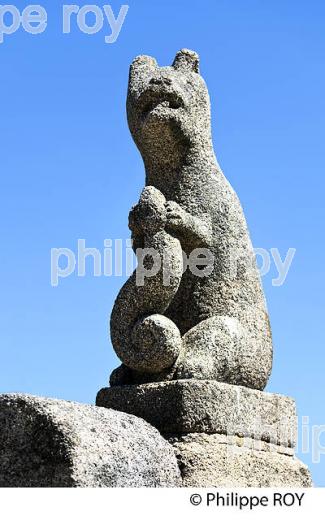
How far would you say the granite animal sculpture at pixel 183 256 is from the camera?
7367mm

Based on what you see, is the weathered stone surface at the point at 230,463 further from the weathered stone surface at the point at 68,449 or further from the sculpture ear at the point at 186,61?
the sculpture ear at the point at 186,61

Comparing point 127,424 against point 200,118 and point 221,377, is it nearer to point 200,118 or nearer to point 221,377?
point 221,377

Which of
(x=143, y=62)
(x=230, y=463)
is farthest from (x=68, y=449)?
(x=143, y=62)

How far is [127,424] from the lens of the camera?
654 cm

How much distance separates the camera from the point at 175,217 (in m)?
7.61

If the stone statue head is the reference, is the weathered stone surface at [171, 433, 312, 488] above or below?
below

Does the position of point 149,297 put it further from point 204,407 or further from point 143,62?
point 143,62

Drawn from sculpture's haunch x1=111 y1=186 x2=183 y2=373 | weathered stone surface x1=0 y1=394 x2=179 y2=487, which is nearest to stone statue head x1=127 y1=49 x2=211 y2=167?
sculpture's haunch x1=111 y1=186 x2=183 y2=373

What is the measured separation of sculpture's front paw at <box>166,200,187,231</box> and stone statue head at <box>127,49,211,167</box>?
0.58 metres

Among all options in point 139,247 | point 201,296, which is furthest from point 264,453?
point 139,247

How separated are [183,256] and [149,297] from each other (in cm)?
48

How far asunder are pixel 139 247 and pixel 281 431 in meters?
1.71

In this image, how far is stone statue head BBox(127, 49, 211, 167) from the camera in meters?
7.98

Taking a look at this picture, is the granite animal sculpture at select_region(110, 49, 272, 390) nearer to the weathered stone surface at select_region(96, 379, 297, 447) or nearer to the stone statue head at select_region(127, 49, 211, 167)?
the stone statue head at select_region(127, 49, 211, 167)
